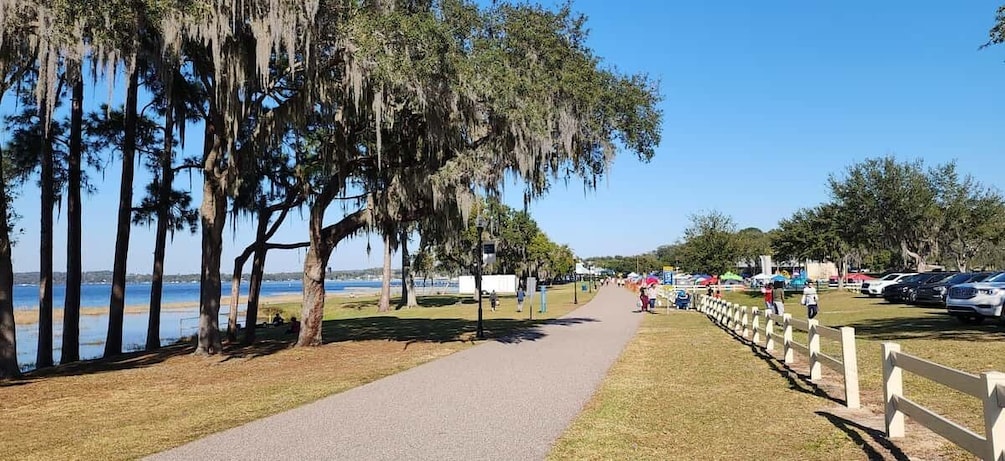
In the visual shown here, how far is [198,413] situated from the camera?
891 cm

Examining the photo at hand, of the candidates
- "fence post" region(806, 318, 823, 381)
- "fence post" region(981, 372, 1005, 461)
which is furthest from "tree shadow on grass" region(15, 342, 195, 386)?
"fence post" region(981, 372, 1005, 461)

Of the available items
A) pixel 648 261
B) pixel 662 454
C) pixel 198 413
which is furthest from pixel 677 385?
pixel 648 261

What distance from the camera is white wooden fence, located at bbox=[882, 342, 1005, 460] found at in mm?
4414

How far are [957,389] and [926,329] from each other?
1529 cm

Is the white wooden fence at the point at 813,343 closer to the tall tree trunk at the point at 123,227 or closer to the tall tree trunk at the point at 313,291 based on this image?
the tall tree trunk at the point at 313,291

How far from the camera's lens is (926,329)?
59.1 feet

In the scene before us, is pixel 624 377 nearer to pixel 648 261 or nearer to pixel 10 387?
pixel 10 387

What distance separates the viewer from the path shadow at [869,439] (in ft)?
19.4

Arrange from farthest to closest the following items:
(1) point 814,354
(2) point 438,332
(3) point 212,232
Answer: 1. (2) point 438,332
2. (3) point 212,232
3. (1) point 814,354

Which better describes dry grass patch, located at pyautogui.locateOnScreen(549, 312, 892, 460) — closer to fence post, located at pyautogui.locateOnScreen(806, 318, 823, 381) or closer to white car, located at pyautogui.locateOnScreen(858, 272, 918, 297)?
fence post, located at pyautogui.locateOnScreen(806, 318, 823, 381)

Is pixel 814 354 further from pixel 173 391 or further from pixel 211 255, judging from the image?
pixel 211 255

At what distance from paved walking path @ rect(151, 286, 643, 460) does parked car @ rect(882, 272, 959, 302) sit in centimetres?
2317

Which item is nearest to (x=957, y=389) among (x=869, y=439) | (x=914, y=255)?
(x=869, y=439)

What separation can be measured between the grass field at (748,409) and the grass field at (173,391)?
436 cm
